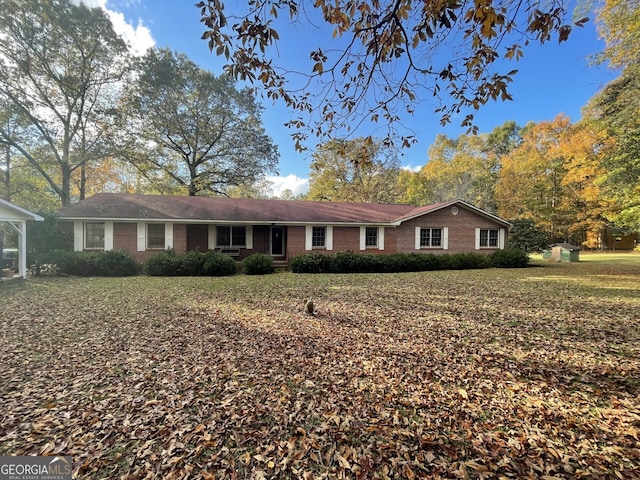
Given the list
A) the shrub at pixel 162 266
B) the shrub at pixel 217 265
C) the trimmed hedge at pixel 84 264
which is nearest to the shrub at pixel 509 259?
the shrub at pixel 217 265

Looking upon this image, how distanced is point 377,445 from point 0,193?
32.2 metres

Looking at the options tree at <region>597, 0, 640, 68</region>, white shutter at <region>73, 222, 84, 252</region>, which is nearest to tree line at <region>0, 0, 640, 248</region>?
tree at <region>597, 0, 640, 68</region>

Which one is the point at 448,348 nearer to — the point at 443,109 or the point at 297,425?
the point at 297,425

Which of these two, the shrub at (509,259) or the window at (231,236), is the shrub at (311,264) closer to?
the window at (231,236)

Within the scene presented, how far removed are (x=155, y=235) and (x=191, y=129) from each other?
11.9m

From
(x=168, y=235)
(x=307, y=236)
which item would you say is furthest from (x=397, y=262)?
(x=168, y=235)

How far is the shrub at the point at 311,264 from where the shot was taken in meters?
14.8

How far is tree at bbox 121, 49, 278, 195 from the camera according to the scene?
857 inches

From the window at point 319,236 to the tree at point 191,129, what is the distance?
1080cm

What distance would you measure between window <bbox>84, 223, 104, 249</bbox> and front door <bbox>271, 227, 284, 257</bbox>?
8577mm

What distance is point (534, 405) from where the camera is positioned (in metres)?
3.22

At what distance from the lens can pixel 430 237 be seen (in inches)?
732

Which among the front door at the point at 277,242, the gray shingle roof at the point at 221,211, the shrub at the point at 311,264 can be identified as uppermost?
the gray shingle roof at the point at 221,211

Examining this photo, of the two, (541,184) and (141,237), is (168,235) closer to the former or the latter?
(141,237)
